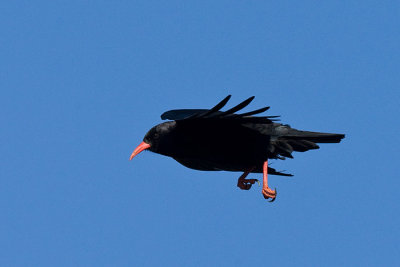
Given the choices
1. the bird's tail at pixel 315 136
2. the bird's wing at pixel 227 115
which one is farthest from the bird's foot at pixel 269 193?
the bird's wing at pixel 227 115

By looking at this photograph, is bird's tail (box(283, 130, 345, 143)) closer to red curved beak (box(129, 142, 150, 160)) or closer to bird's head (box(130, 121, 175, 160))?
bird's head (box(130, 121, 175, 160))

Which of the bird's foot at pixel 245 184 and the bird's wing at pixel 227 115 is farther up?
the bird's wing at pixel 227 115

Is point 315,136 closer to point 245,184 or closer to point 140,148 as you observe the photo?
point 245,184

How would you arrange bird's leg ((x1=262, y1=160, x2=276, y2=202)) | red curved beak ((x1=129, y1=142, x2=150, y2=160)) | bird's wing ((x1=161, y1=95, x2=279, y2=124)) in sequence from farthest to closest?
red curved beak ((x1=129, y1=142, x2=150, y2=160)) → bird's leg ((x1=262, y1=160, x2=276, y2=202)) → bird's wing ((x1=161, y1=95, x2=279, y2=124))

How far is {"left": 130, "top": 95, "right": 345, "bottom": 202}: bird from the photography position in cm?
1049

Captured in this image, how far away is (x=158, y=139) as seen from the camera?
11055mm

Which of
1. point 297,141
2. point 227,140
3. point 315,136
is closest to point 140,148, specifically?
point 227,140

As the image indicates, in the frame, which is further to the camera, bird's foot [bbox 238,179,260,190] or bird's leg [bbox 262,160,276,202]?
bird's foot [bbox 238,179,260,190]

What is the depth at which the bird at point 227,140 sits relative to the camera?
1049 centimetres

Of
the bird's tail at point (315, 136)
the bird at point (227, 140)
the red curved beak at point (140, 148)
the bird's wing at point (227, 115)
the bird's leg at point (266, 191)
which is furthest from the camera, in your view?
the red curved beak at point (140, 148)

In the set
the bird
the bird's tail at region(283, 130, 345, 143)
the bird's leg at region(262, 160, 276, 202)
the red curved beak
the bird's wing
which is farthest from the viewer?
the red curved beak

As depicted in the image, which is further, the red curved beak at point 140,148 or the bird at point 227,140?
the red curved beak at point 140,148

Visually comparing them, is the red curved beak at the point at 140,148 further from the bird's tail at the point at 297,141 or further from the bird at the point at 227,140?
the bird's tail at the point at 297,141

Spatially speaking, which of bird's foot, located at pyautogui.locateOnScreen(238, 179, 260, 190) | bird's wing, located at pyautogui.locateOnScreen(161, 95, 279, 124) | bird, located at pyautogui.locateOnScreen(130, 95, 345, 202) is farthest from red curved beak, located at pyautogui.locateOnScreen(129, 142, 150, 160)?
bird's foot, located at pyautogui.locateOnScreen(238, 179, 260, 190)
